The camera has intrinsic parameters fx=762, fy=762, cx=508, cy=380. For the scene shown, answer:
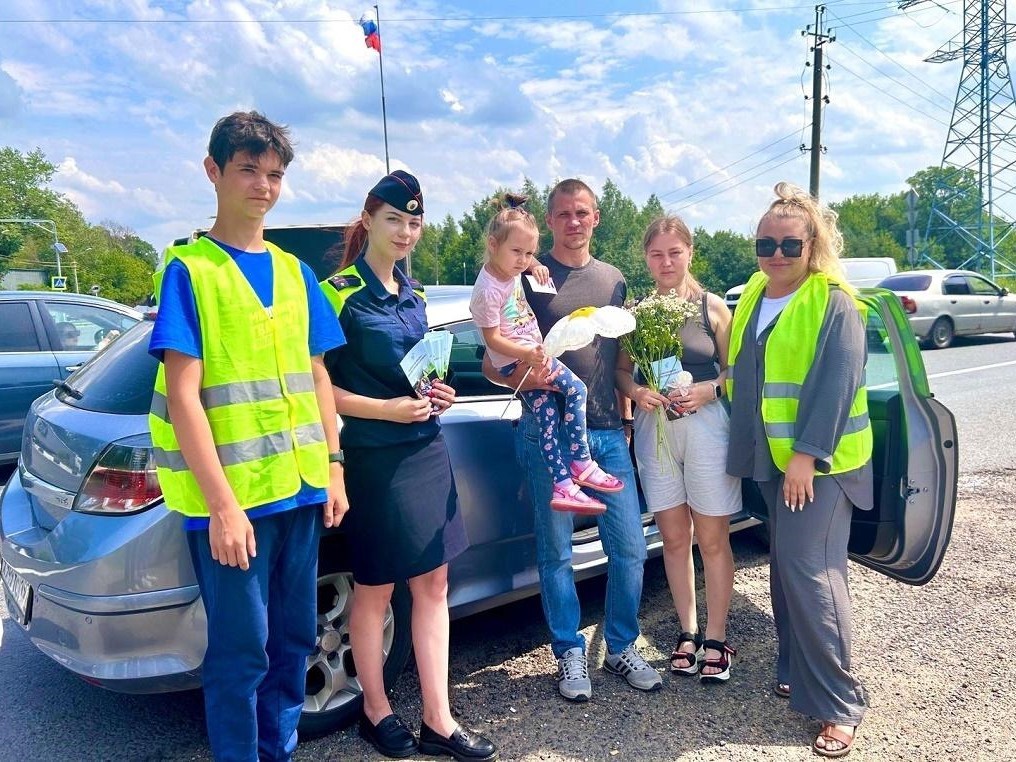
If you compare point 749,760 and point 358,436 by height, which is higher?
point 358,436

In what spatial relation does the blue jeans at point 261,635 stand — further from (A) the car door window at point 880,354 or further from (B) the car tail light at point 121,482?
(A) the car door window at point 880,354

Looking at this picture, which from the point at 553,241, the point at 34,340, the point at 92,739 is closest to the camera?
the point at 92,739

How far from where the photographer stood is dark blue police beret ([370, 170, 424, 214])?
253 cm

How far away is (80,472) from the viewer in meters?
2.58

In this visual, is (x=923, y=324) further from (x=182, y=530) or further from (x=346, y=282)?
(x=182, y=530)

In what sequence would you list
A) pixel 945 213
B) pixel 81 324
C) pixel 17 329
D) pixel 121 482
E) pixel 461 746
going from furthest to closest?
pixel 945 213 → pixel 81 324 → pixel 17 329 → pixel 461 746 → pixel 121 482

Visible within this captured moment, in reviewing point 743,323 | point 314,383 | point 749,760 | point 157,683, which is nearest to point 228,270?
point 314,383

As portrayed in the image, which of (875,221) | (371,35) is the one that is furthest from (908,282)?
(875,221)

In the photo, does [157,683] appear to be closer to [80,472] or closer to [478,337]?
[80,472]

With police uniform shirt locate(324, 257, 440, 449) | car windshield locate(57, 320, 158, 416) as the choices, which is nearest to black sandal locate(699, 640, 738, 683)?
police uniform shirt locate(324, 257, 440, 449)

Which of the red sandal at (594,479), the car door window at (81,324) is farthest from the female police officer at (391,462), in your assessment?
the car door window at (81,324)

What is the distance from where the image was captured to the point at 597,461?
3168 mm

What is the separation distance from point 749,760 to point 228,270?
7.70ft

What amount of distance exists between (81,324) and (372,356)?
5.61m
